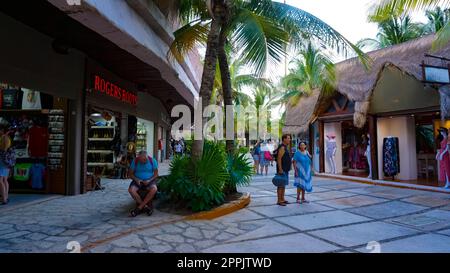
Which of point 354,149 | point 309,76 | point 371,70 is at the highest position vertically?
point 309,76

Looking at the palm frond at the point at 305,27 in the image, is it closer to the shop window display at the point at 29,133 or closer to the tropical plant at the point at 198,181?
the tropical plant at the point at 198,181

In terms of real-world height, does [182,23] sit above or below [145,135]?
above

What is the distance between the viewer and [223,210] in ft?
20.5

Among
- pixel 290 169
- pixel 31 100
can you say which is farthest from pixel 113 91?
pixel 290 169

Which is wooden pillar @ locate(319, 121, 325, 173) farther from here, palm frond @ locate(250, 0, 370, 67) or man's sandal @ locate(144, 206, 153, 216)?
man's sandal @ locate(144, 206, 153, 216)

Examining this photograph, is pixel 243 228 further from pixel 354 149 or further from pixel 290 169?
pixel 354 149

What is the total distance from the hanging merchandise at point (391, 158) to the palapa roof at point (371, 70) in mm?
1233

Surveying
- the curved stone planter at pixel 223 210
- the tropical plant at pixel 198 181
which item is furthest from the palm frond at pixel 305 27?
the curved stone planter at pixel 223 210

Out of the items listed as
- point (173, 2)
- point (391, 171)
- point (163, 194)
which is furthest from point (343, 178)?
point (173, 2)

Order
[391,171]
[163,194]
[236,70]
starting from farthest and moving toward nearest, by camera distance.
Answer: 1. [236,70]
2. [391,171]
3. [163,194]

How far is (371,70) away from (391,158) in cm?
345
